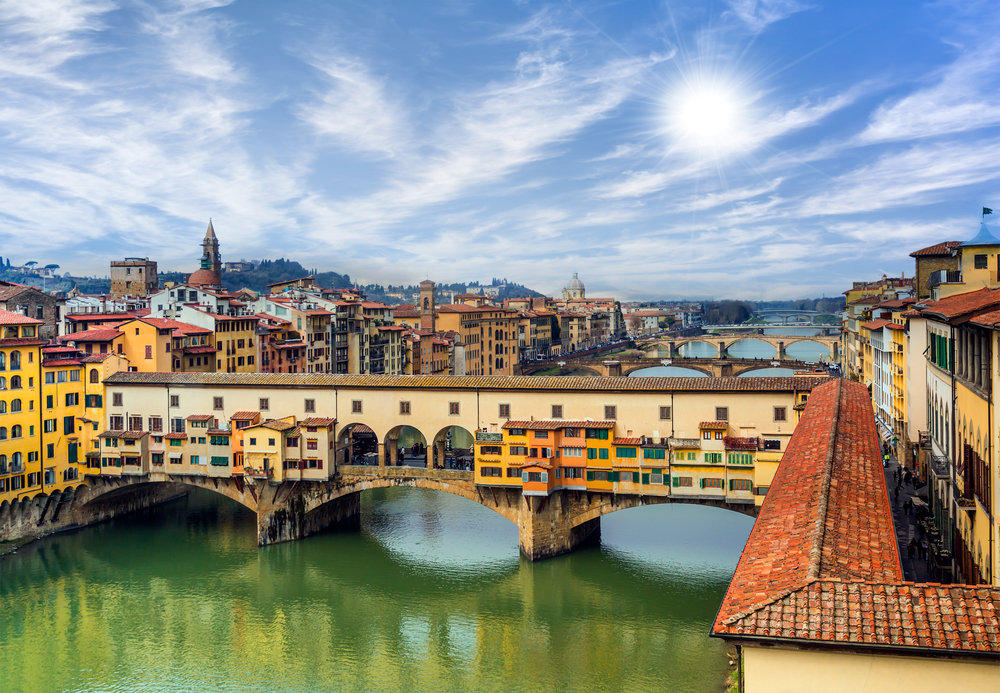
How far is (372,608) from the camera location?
23906 mm

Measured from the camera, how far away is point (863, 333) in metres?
43.9

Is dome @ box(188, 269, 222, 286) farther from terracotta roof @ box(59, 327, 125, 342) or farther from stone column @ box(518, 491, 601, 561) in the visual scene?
stone column @ box(518, 491, 601, 561)

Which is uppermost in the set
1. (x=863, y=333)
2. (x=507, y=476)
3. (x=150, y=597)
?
(x=863, y=333)

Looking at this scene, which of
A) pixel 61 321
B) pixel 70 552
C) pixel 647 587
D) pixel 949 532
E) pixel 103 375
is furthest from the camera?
pixel 61 321

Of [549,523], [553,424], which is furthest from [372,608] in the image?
[553,424]

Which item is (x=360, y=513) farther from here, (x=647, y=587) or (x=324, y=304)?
(x=324, y=304)

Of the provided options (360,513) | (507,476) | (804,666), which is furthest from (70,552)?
(804,666)

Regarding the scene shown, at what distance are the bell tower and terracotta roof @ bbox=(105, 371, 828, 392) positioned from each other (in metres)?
44.4

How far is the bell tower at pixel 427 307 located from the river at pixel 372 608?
4423 cm

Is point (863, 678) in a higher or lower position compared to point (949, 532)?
higher

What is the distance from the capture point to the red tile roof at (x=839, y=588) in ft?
18.5

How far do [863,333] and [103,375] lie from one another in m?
37.3

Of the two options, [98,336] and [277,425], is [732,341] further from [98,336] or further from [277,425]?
[277,425]

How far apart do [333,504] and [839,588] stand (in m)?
27.2
